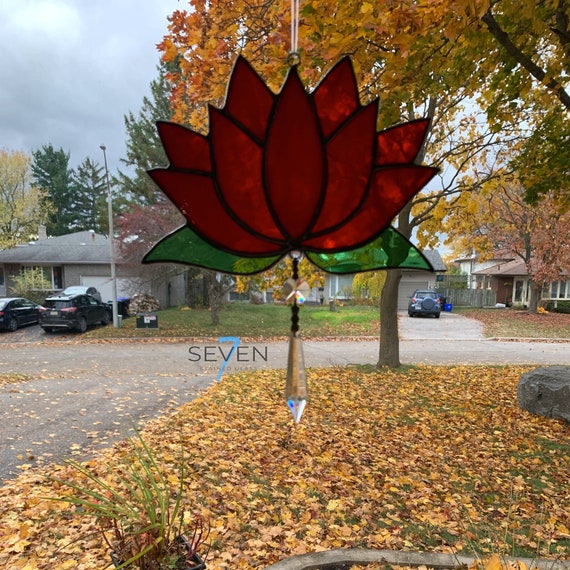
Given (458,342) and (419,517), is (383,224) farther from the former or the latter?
(458,342)

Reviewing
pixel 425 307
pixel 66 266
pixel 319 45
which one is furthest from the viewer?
pixel 425 307

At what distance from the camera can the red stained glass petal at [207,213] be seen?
145cm

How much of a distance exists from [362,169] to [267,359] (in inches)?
396

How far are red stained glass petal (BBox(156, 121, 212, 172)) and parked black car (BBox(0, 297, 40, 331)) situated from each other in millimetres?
17675

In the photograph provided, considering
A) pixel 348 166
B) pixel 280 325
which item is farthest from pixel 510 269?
pixel 348 166

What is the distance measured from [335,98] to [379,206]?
0.47 m

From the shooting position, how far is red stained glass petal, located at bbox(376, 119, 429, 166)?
1510mm

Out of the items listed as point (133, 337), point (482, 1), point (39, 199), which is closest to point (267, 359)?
point (133, 337)

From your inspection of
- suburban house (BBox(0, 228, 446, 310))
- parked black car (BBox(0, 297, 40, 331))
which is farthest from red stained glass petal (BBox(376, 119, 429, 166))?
suburban house (BBox(0, 228, 446, 310))

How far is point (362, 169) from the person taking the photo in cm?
150

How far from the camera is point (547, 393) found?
18.7 ft

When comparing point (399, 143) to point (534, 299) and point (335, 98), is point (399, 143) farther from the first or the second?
point (534, 299)

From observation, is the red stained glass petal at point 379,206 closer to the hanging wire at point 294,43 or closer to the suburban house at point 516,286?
the hanging wire at point 294,43

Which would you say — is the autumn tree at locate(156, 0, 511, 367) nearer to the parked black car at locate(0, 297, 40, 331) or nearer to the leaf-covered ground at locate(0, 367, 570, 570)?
the leaf-covered ground at locate(0, 367, 570, 570)
